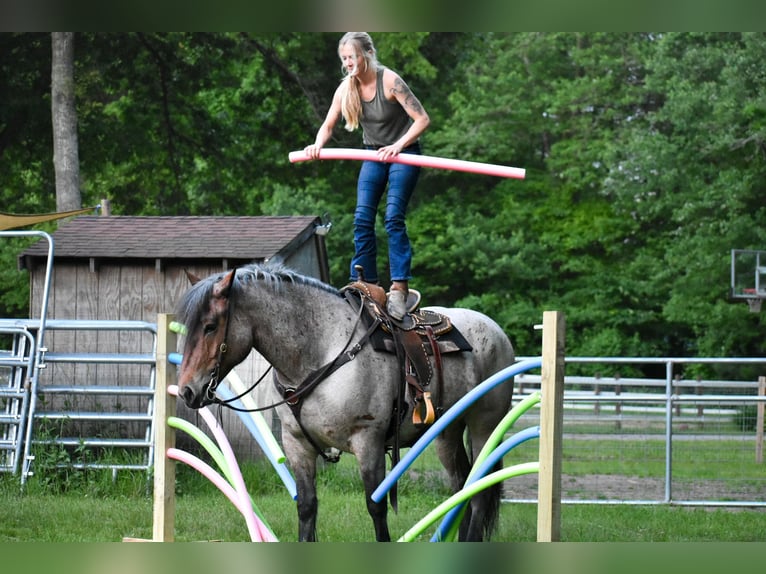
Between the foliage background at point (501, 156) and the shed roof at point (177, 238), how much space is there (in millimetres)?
8659

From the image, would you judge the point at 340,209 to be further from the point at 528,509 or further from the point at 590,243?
the point at 528,509

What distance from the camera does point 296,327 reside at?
494cm

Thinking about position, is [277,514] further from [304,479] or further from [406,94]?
[406,94]

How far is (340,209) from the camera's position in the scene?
82.9 feet

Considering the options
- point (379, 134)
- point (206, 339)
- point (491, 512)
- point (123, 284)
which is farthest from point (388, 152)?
point (123, 284)

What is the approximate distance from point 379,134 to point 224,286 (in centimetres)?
117

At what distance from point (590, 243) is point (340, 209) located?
22.5 ft

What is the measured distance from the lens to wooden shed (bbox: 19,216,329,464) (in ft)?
34.2

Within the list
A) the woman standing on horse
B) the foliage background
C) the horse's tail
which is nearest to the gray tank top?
the woman standing on horse

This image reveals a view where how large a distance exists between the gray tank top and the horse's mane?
776 millimetres

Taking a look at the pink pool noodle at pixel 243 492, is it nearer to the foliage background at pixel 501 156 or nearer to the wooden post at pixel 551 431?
the wooden post at pixel 551 431

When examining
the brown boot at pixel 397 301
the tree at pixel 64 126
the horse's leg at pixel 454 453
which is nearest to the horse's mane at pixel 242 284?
the brown boot at pixel 397 301

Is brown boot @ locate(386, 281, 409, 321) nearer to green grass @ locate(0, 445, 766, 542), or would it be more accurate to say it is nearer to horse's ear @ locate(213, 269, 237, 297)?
horse's ear @ locate(213, 269, 237, 297)

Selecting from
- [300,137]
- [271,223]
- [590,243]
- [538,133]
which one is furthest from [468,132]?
[271,223]
